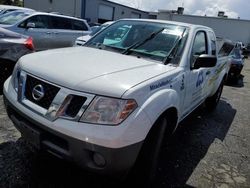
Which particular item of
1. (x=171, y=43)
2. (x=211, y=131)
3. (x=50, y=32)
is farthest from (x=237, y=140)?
(x=50, y=32)

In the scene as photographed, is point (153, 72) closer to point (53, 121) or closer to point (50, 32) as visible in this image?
point (53, 121)

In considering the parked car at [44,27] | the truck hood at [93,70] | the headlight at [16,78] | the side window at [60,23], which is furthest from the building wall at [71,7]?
the headlight at [16,78]

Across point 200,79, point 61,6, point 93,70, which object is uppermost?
point 93,70

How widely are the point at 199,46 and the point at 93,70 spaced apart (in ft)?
7.02

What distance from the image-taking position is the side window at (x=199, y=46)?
3650mm

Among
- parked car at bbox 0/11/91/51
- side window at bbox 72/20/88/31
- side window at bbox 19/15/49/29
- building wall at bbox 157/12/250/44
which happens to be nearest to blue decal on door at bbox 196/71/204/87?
parked car at bbox 0/11/91/51

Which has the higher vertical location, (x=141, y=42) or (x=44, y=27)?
(x=141, y=42)

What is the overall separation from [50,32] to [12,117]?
737 centimetres

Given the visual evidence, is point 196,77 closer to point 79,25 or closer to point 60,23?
point 60,23

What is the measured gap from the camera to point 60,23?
10.1 metres

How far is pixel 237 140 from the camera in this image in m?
4.57

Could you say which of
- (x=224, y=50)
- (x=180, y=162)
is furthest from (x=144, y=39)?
(x=224, y=50)

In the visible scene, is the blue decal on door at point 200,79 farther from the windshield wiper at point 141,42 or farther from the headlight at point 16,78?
the headlight at point 16,78

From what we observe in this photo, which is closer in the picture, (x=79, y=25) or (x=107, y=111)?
(x=107, y=111)
